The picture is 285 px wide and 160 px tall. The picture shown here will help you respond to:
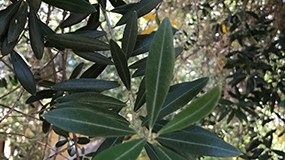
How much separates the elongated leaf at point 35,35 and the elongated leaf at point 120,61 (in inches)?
4.2

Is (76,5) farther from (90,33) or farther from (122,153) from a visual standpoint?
(122,153)

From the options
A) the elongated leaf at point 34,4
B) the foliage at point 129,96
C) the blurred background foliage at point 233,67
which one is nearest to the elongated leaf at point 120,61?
the foliage at point 129,96

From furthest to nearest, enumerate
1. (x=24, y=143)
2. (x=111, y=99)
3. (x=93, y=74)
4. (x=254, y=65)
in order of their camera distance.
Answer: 1. (x=24, y=143)
2. (x=254, y=65)
3. (x=93, y=74)
4. (x=111, y=99)

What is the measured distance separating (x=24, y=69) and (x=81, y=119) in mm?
218

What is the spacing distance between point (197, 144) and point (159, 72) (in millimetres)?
74

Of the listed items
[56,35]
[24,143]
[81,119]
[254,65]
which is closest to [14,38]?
→ [56,35]

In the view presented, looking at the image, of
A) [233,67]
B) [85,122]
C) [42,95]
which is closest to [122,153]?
[85,122]

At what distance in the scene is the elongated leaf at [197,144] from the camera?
0.38 m

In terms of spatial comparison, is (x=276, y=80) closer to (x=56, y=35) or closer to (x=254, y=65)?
(x=254, y=65)

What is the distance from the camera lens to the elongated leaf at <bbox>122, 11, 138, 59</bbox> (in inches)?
18.7

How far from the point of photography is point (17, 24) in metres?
0.48

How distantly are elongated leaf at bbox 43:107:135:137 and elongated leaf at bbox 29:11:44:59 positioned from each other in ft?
0.56

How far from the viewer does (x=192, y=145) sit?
382mm

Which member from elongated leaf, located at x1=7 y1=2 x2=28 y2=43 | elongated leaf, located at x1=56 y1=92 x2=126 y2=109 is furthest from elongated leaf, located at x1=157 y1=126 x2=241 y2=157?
elongated leaf, located at x1=7 y1=2 x2=28 y2=43
